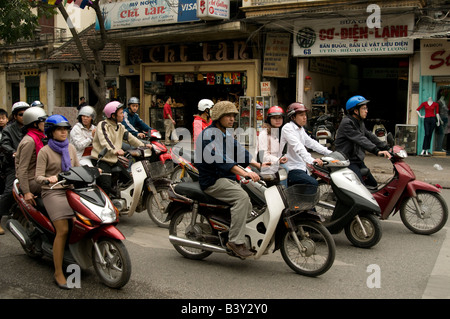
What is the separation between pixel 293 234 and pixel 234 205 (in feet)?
2.15

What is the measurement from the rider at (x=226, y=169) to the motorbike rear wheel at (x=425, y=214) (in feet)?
8.79

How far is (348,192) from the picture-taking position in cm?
572

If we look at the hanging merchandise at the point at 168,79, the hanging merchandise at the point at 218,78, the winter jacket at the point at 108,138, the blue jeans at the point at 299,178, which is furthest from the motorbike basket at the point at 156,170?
the hanging merchandise at the point at 168,79

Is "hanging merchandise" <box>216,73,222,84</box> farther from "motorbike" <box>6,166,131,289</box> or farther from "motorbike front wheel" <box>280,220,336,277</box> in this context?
"motorbike front wheel" <box>280,220,336,277</box>

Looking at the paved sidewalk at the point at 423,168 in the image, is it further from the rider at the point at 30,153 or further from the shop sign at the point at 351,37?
the rider at the point at 30,153

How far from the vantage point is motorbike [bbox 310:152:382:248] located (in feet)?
18.7

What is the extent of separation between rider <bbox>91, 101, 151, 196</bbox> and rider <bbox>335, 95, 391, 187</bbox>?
318cm

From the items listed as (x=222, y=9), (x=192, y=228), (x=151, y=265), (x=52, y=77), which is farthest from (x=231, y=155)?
(x=52, y=77)

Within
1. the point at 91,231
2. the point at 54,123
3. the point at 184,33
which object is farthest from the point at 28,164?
the point at 184,33

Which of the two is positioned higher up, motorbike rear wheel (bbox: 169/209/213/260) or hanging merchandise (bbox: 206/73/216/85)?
hanging merchandise (bbox: 206/73/216/85)

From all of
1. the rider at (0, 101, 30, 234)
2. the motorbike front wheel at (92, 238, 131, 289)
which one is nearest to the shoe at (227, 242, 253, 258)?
the motorbike front wheel at (92, 238, 131, 289)

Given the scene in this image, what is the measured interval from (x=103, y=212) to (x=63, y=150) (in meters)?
0.92
